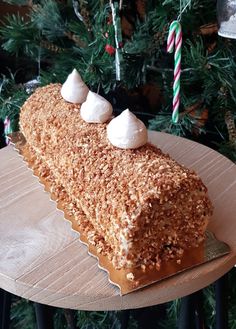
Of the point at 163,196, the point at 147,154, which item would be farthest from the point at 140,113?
the point at 163,196

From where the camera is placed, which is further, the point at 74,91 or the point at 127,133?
the point at 74,91

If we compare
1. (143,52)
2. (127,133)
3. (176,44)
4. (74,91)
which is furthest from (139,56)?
(127,133)

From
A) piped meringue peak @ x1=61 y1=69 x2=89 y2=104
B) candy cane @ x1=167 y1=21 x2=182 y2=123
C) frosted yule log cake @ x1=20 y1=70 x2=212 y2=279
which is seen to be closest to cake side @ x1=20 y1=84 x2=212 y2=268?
frosted yule log cake @ x1=20 y1=70 x2=212 y2=279

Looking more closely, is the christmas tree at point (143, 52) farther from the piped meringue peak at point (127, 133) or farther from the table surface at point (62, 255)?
the piped meringue peak at point (127, 133)

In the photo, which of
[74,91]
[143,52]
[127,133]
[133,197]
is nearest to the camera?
[133,197]

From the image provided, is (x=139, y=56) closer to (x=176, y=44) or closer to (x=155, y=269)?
(x=176, y=44)

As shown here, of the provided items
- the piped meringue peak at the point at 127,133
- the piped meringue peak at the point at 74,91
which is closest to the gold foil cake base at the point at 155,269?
the piped meringue peak at the point at 127,133

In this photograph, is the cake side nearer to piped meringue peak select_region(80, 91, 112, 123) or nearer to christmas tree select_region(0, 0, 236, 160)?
piped meringue peak select_region(80, 91, 112, 123)
